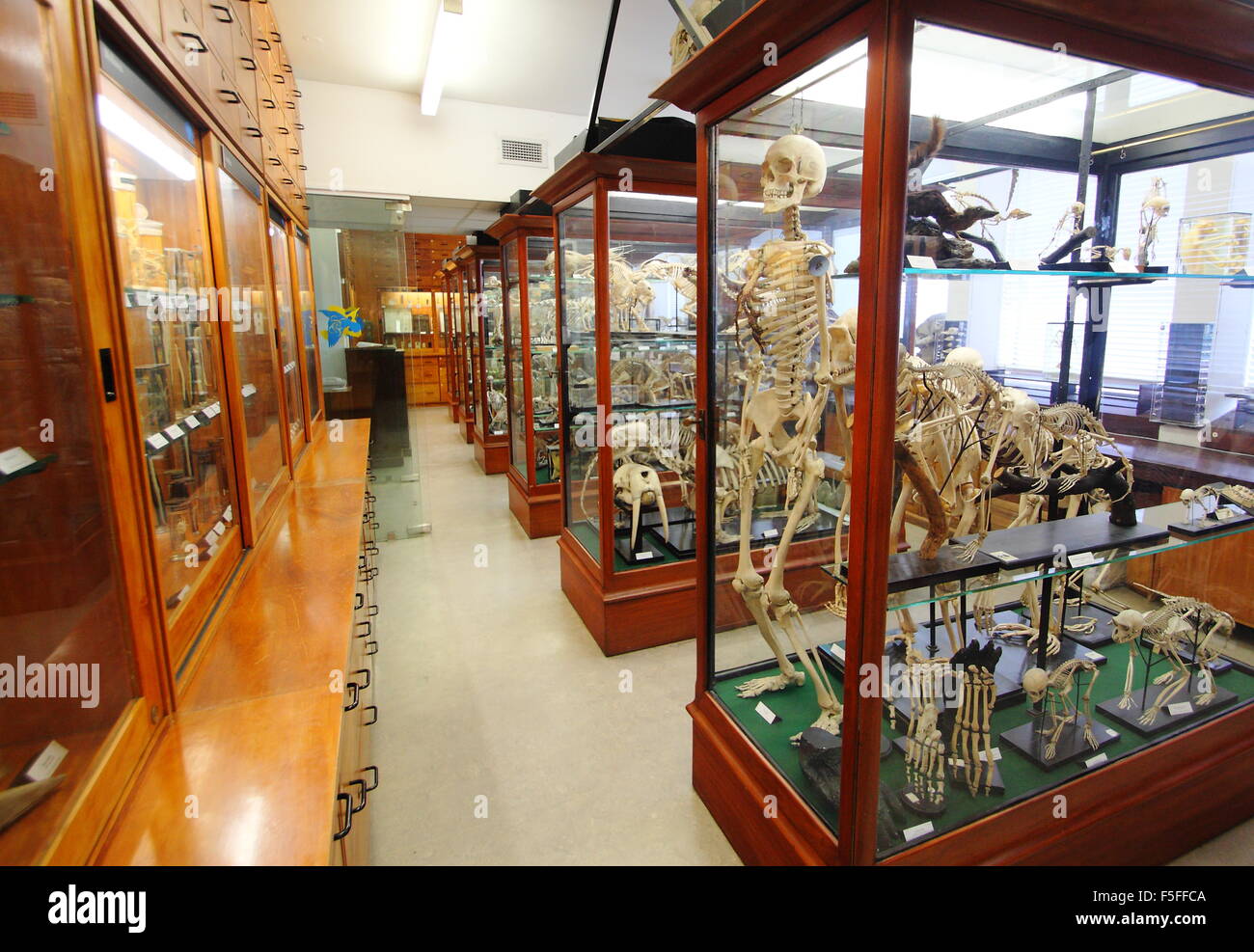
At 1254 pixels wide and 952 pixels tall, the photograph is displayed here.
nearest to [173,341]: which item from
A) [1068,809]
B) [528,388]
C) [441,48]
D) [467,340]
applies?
[1068,809]

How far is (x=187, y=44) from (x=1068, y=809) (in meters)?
3.37

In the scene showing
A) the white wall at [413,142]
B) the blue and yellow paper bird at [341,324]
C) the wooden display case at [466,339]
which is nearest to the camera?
the blue and yellow paper bird at [341,324]

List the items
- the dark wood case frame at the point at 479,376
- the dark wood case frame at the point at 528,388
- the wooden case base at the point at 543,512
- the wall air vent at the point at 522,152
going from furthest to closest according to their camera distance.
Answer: the dark wood case frame at the point at 479,376, the wall air vent at the point at 522,152, the wooden case base at the point at 543,512, the dark wood case frame at the point at 528,388

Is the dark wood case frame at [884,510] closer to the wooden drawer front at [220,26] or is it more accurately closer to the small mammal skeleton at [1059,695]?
the small mammal skeleton at [1059,695]

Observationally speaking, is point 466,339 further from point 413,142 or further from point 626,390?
point 626,390

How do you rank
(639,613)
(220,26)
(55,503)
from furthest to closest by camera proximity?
(639,613) → (220,26) → (55,503)

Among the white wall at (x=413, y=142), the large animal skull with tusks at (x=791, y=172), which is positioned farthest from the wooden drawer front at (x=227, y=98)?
the white wall at (x=413, y=142)

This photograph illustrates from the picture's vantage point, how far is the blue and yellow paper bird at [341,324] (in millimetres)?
4680

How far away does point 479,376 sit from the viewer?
26.5 ft

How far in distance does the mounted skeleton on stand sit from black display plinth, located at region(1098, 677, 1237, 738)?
0.99 meters

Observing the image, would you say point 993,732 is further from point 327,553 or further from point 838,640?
point 327,553

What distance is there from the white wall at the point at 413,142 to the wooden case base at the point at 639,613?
5.06m

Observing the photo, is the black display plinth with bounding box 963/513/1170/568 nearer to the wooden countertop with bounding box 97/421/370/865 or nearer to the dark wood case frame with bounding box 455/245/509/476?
the wooden countertop with bounding box 97/421/370/865

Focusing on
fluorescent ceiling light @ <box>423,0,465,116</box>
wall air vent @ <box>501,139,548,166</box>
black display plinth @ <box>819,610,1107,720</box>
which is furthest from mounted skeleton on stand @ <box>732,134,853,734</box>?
wall air vent @ <box>501,139,548,166</box>
